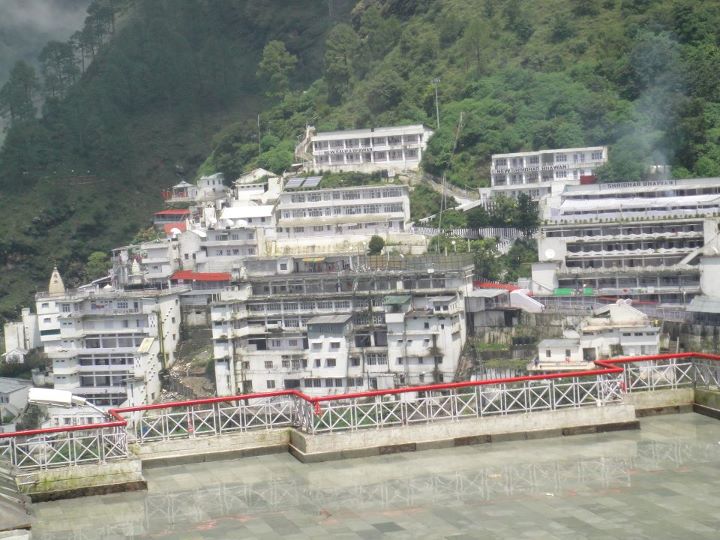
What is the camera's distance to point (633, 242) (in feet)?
134

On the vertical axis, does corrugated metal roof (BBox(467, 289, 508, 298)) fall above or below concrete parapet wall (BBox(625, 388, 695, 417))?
below

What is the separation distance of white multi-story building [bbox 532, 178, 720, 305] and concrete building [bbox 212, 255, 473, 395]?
3.25 m

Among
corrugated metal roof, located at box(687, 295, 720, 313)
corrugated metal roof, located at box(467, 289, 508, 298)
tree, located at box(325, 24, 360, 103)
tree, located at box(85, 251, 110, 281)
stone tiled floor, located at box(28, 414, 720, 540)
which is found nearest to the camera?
stone tiled floor, located at box(28, 414, 720, 540)

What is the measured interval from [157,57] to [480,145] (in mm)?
30108

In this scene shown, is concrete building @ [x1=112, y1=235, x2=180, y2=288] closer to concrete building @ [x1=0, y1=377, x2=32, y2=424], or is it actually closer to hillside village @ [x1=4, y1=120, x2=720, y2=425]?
hillside village @ [x1=4, y1=120, x2=720, y2=425]

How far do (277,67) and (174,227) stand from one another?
56.6ft

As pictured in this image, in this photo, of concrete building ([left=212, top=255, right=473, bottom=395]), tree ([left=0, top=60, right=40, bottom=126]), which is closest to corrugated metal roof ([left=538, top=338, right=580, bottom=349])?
concrete building ([left=212, top=255, right=473, bottom=395])

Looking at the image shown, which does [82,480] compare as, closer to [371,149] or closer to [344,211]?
[344,211]

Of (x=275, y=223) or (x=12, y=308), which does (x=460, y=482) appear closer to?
(x=275, y=223)

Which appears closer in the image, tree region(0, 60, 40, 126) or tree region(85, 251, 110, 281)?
tree region(85, 251, 110, 281)

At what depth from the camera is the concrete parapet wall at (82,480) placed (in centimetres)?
1001

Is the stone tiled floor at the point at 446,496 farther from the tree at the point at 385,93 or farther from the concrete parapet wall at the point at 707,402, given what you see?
the tree at the point at 385,93

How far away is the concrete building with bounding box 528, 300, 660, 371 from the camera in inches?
1390

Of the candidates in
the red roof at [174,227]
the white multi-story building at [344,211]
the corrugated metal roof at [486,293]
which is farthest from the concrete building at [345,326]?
the red roof at [174,227]
